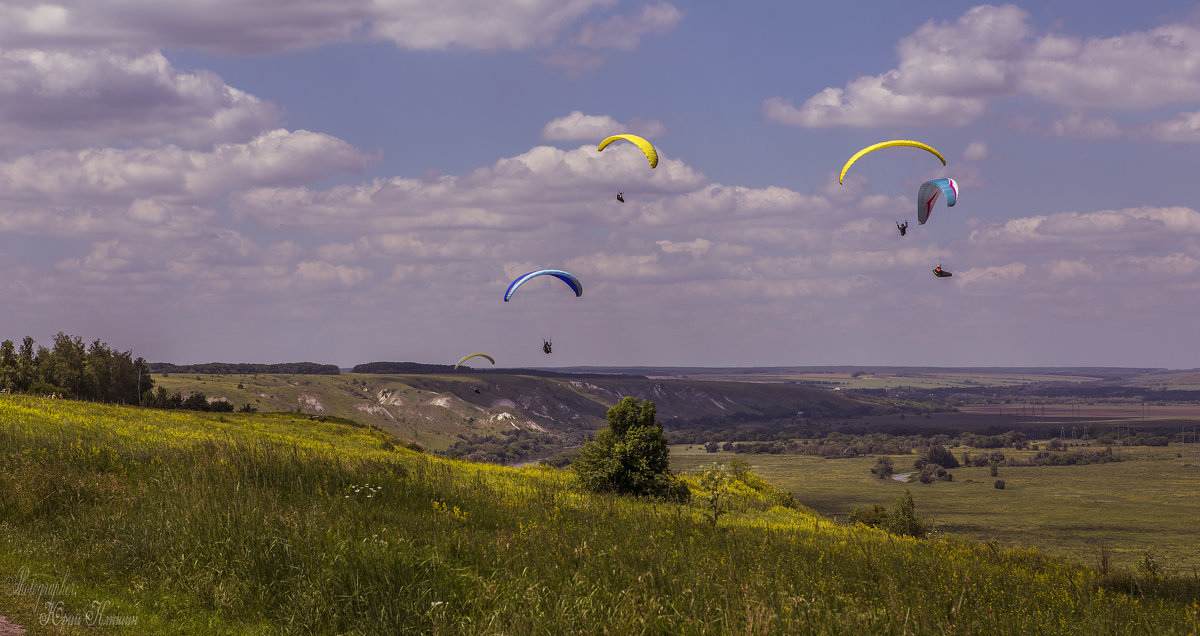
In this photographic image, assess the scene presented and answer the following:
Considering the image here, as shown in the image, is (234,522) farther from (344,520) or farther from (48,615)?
(48,615)

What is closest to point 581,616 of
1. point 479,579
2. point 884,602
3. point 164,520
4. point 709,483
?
point 479,579

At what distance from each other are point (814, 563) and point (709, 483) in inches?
198

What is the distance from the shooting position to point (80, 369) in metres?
100

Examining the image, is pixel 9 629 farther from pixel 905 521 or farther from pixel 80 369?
pixel 80 369

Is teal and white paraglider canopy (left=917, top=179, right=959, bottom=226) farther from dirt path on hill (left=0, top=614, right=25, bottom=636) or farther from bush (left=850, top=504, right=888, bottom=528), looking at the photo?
dirt path on hill (left=0, top=614, right=25, bottom=636)

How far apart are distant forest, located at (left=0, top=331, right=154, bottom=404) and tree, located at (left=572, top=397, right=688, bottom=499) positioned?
236ft

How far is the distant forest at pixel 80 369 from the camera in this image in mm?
90812

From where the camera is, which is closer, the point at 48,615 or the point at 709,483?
the point at 48,615

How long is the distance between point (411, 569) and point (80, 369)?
109 meters

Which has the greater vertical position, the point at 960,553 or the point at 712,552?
the point at 712,552

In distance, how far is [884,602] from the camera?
8.98 m

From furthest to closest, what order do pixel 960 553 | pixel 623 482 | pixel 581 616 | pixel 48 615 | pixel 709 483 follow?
pixel 623 482 → pixel 960 553 → pixel 709 483 → pixel 48 615 → pixel 581 616

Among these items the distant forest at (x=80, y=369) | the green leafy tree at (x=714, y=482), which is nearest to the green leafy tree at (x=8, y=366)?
the distant forest at (x=80, y=369)

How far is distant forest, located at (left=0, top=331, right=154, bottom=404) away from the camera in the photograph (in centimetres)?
9081
